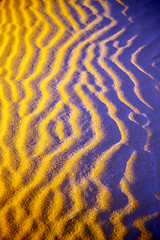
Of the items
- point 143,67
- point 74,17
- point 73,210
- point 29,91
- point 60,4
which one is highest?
point 60,4

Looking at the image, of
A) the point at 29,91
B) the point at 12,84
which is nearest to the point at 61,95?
the point at 29,91

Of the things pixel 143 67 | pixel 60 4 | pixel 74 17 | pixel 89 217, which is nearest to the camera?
pixel 89 217

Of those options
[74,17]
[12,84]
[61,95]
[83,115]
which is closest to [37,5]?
[74,17]

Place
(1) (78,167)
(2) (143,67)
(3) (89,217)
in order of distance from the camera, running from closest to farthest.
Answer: (3) (89,217) < (1) (78,167) < (2) (143,67)

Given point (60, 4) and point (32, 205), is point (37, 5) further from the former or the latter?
point (32, 205)

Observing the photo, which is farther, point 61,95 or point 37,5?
point 37,5

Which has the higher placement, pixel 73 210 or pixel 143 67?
pixel 143 67
